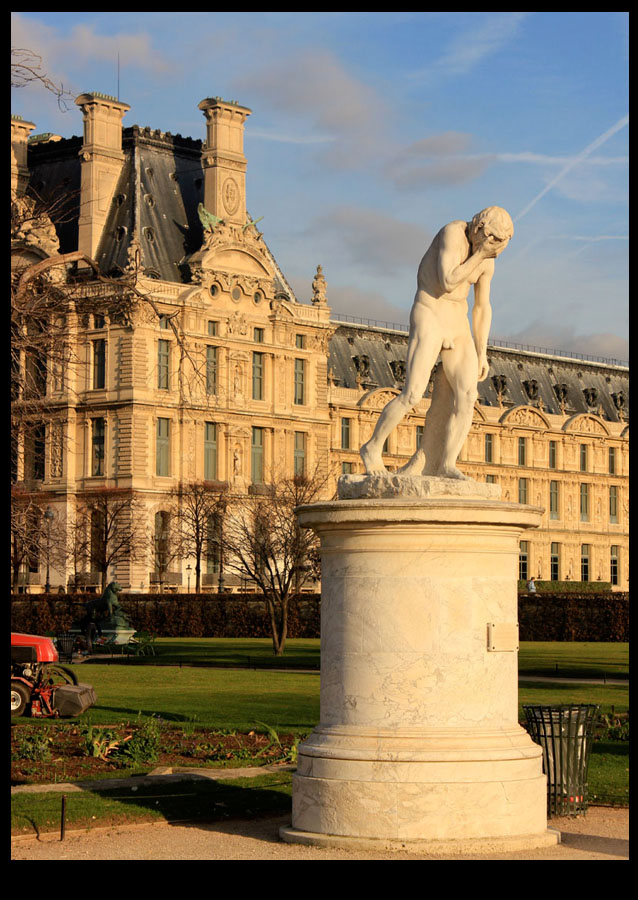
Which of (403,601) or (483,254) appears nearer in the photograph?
(403,601)

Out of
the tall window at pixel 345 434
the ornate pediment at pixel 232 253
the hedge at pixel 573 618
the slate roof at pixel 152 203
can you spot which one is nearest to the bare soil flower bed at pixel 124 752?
the hedge at pixel 573 618

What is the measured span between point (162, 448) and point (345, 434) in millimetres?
17427

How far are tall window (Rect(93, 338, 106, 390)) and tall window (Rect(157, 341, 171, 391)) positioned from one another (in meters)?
3.00

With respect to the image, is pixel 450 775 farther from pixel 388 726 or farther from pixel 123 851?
pixel 123 851

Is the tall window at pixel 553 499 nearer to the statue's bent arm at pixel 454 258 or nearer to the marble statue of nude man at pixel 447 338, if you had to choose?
the marble statue of nude man at pixel 447 338

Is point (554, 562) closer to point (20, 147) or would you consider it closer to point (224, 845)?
point (20, 147)

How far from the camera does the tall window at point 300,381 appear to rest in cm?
9606

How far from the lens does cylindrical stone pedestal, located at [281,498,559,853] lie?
42.6 feet

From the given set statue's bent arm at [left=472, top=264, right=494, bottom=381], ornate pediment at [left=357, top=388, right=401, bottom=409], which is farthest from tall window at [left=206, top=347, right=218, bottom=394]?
statue's bent arm at [left=472, top=264, right=494, bottom=381]

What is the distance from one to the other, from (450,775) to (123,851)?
2692mm

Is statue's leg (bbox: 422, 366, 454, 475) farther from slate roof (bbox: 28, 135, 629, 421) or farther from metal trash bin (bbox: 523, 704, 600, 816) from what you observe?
slate roof (bbox: 28, 135, 629, 421)

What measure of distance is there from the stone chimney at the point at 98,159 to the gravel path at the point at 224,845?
7470 cm
